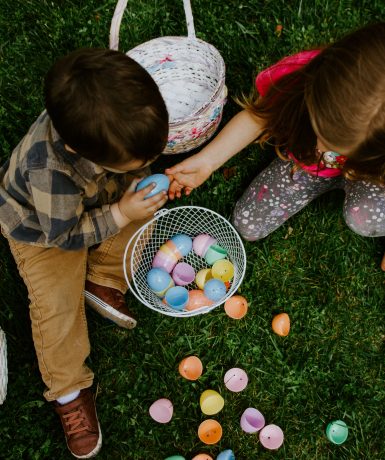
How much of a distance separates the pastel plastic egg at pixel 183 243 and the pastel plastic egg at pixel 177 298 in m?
0.15

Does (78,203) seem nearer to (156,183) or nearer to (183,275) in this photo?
(156,183)

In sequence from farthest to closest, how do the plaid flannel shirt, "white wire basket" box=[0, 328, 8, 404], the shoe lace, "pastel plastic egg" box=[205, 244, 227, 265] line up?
"pastel plastic egg" box=[205, 244, 227, 265], the shoe lace, "white wire basket" box=[0, 328, 8, 404], the plaid flannel shirt

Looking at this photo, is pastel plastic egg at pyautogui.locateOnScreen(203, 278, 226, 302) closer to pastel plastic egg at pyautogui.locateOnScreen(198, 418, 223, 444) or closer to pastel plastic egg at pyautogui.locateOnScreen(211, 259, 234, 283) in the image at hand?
pastel plastic egg at pyautogui.locateOnScreen(211, 259, 234, 283)

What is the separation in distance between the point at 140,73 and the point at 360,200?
985 mm

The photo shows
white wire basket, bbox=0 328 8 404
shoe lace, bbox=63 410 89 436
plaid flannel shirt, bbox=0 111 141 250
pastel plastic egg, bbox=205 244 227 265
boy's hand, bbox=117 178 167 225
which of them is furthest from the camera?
pastel plastic egg, bbox=205 244 227 265

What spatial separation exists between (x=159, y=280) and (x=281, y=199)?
56 cm

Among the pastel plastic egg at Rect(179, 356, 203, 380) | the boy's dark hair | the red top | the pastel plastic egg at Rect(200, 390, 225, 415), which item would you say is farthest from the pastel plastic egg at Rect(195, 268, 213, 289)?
the boy's dark hair

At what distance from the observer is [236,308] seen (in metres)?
2.04

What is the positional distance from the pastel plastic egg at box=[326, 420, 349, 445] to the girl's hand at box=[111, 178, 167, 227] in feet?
3.35

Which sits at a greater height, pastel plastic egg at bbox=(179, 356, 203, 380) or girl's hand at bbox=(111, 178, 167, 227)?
girl's hand at bbox=(111, 178, 167, 227)

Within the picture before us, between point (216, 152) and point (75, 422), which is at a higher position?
point (216, 152)

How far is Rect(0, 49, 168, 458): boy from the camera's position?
133 cm

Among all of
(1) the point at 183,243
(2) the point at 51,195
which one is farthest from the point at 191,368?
(2) the point at 51,195

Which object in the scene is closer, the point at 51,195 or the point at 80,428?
the point at 51,195
